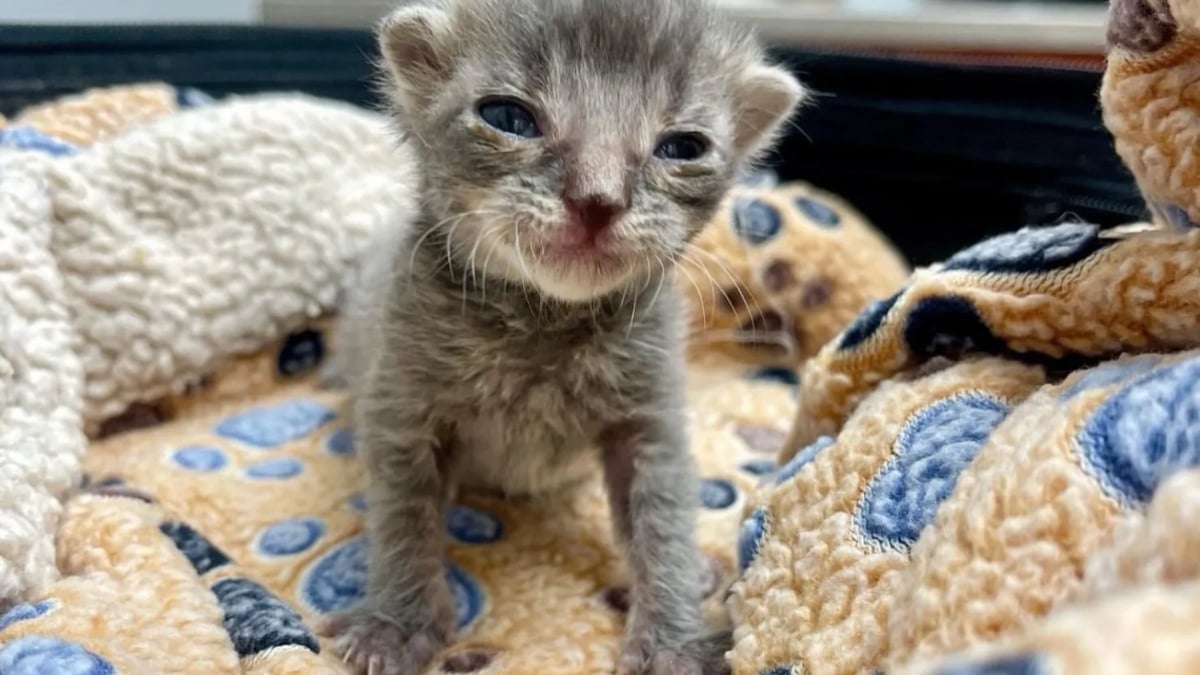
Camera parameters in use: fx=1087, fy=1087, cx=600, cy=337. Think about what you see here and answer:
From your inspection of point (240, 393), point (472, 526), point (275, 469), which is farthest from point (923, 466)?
point (240, 393)

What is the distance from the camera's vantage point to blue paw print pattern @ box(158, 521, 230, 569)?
117 centimetres

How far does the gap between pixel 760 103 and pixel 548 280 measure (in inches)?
15.6

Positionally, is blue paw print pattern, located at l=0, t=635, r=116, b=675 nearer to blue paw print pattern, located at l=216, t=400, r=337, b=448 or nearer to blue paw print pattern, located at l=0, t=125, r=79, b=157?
blue paw print pattern, located at l=216, t=400, r=337, b=448

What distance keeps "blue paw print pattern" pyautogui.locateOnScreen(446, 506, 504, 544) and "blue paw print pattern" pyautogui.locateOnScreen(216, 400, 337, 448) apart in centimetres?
33

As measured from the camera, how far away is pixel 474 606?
1175 millimetres

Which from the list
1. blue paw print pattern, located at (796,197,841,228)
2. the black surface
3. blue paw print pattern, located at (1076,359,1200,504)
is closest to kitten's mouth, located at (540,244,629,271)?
blue paw print pattern, located at (1076,359,1200,504)

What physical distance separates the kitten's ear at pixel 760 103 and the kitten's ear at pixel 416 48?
0.33 m

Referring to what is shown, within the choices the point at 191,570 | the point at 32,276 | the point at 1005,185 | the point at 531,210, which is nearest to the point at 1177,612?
the point at 531,210

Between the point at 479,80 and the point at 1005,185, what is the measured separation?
1294mm

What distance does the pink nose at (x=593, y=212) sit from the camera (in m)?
0.96

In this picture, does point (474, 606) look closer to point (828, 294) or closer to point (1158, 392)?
point (1158, 392)

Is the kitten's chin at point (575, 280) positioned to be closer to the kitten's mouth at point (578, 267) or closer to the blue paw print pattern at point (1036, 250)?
the kitten's mouth at point (578, 267)

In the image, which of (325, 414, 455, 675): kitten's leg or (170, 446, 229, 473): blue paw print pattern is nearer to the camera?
(325, 414, 455, 675): kitten's leg

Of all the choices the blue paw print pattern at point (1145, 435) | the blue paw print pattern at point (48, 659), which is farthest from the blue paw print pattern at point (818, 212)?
the blue paw print pattern at point (48, 659)
